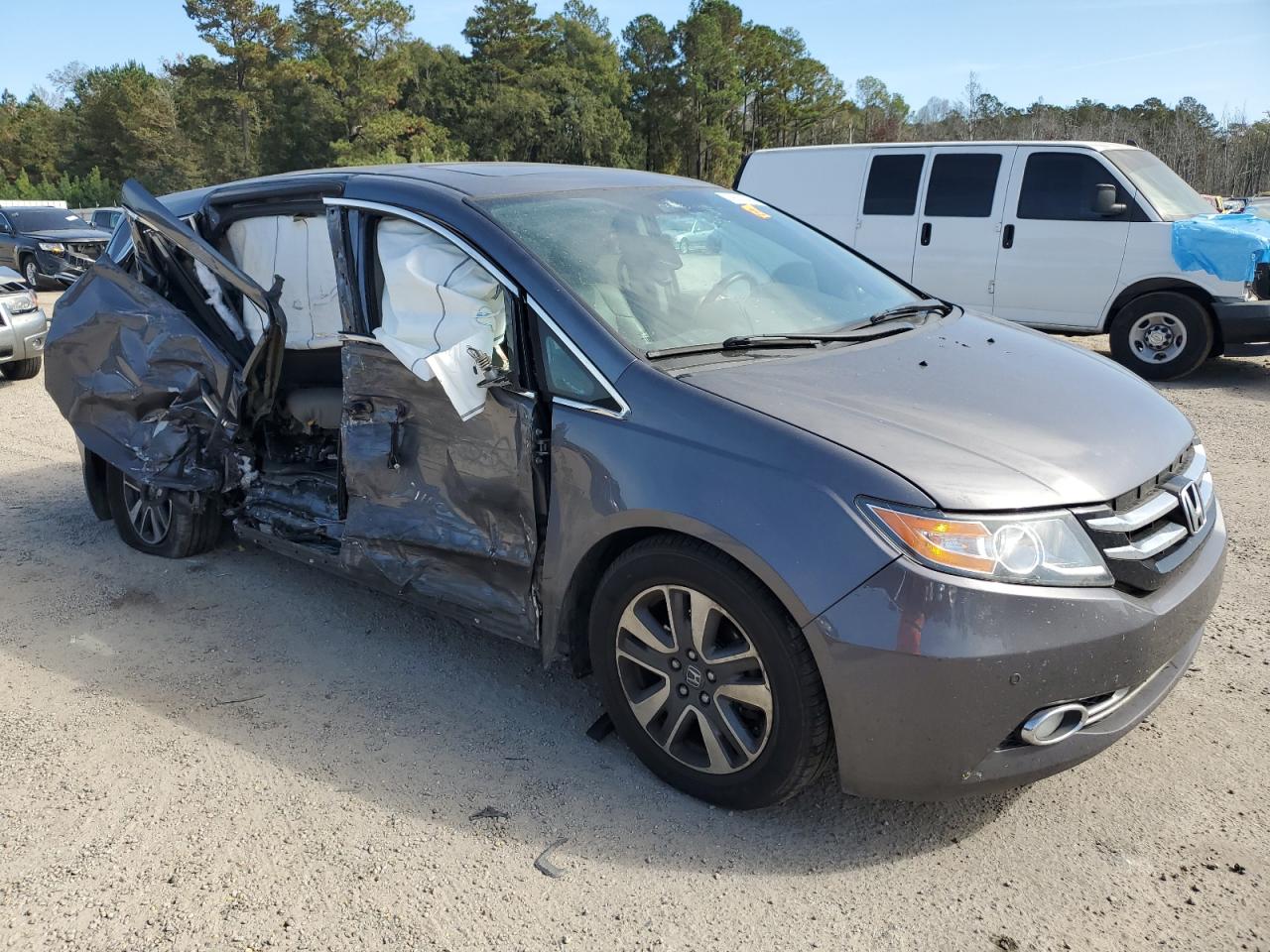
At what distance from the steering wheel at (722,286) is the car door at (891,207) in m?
6.58

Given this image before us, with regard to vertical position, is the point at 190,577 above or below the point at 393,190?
below

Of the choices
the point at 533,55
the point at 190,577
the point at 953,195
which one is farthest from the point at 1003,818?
the point at 533,55

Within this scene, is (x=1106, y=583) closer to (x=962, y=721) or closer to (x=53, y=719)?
(x=962, y=721)

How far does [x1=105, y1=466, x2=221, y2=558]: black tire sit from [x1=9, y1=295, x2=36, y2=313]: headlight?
19.6 feet

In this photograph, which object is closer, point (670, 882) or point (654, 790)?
point (670, 882)

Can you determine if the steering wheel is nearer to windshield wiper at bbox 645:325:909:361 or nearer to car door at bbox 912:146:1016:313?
windshield wiper at bbox 645:325:909:361

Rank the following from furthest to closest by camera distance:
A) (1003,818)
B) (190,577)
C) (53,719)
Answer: (190,577) < (53,719) < (1003,818)

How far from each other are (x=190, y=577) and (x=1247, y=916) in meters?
4.40

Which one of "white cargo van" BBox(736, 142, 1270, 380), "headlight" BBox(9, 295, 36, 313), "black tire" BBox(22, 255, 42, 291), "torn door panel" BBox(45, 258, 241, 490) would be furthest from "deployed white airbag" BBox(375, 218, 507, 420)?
"black tire" BBox(22, 255, 42, 291)

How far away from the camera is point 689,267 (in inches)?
137

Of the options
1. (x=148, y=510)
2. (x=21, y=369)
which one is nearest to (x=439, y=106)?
(x=21, y=369)

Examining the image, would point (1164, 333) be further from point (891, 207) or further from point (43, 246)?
point (43, 246)

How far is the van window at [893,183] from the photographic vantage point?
9656 mm

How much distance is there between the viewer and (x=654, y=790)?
9.75 feet
